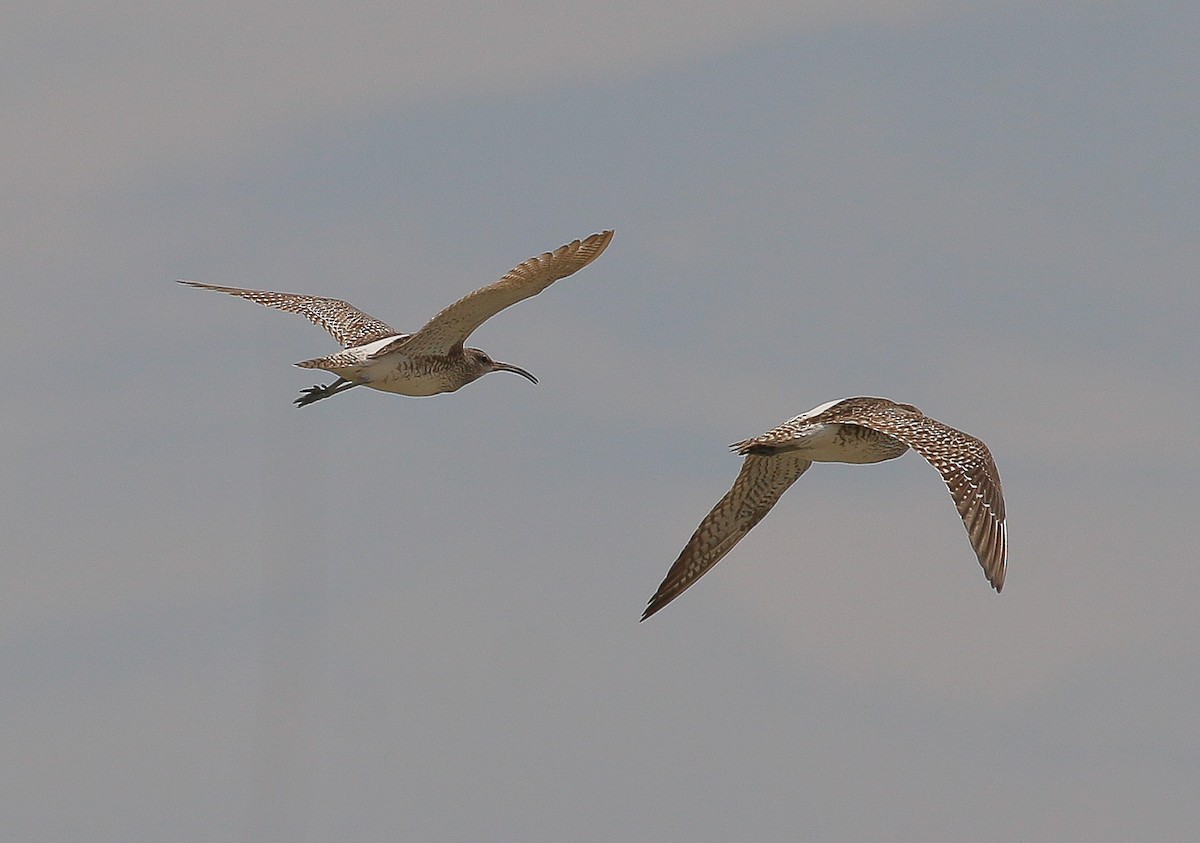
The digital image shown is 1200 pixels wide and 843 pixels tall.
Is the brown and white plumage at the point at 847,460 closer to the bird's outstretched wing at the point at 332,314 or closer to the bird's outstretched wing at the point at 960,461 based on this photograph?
the bird's outstretched wing at the point at 960,461

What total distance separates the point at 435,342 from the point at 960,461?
6.42 meters

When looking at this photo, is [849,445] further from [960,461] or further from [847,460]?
[960,461]

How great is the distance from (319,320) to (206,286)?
170cm

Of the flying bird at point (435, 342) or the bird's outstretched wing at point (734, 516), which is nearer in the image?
the flying bird at point (435, 342)

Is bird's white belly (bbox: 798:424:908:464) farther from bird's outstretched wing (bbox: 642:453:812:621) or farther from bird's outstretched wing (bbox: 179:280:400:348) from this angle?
bird's outstretched wing (bbox: 179:280:400:348)

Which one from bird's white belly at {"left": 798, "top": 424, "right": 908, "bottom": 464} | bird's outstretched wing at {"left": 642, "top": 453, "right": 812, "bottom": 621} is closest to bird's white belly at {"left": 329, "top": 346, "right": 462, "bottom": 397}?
bird's outstretched wing at {"left": 642, "top": 453, "right": 812, "bottom": 621}

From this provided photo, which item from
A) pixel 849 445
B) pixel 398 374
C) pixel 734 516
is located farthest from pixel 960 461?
pixel 398 374

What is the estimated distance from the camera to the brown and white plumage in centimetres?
2570

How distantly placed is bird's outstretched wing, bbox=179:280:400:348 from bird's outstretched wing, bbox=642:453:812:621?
4.81m

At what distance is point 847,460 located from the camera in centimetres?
2872

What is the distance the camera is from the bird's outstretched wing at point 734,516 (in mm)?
30250

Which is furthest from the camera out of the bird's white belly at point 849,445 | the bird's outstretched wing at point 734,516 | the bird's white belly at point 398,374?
the bird's outstretched wing at point 734,516

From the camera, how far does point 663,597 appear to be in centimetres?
3009

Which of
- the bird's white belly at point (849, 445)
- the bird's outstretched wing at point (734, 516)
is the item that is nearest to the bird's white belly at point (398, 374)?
the bird's outstretched wing at point (734, 516)
